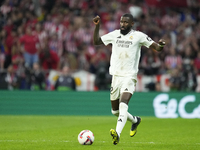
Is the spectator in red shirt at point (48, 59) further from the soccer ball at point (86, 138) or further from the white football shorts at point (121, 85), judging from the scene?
the soccer ball at point (86, 138)

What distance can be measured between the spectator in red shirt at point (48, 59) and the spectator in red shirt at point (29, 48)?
0.30m

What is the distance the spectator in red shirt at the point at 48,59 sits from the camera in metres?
18.9

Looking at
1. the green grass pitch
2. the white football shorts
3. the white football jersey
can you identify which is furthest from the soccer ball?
the white football jersey

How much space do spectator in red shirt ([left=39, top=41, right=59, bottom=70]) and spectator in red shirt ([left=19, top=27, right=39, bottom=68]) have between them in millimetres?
302

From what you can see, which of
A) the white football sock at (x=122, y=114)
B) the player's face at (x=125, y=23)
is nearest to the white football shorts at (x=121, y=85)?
the white football sock at (x=122, y=114)

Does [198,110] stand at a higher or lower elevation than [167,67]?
lower

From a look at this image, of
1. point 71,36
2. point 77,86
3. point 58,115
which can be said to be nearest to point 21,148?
point 58,115

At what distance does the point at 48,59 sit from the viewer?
19000mm

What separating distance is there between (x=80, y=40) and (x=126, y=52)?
1174 cm

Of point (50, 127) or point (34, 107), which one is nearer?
point (50, 127)

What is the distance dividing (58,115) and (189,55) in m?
6.40

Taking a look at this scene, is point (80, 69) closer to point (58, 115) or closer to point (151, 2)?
point (58, 115)

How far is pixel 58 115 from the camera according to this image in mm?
16828

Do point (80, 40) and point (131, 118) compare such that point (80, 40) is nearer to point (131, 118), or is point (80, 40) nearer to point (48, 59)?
point (48, 59)
